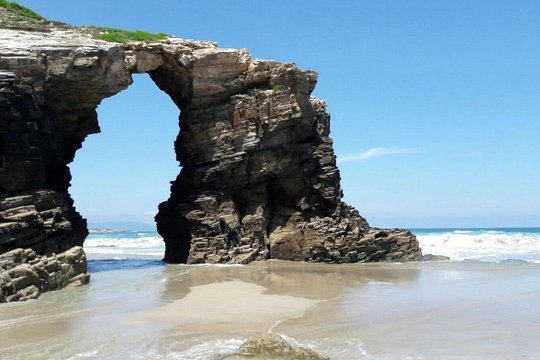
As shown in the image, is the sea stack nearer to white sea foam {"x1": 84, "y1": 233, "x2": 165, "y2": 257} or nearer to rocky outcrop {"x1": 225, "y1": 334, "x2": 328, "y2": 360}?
rocky outcrop {"x1": 225, "y1": 334, "x2": 328, "y2": 360}

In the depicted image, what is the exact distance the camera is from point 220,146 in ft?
89.5

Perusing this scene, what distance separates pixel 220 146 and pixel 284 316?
51.0 feet

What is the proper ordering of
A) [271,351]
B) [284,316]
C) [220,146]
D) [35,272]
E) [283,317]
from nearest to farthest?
[271,351]
[283,317]
[284,316]
[35,272]
[220,146]

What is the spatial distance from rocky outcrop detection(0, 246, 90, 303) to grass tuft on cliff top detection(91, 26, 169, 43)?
985 centimetres

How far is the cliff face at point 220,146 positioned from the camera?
21188 millimetres

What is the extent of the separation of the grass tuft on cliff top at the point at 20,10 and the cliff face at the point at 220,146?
1.00m

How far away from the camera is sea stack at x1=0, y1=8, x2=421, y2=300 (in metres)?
20.8

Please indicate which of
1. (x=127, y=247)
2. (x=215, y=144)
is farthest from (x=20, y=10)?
(x=127, y=247)

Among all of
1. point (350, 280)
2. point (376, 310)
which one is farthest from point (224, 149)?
point (376, 310)

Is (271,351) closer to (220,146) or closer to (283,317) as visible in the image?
(283,317)

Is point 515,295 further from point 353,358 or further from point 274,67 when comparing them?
point 274,67

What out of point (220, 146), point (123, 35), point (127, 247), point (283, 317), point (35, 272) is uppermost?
point (123, 35)

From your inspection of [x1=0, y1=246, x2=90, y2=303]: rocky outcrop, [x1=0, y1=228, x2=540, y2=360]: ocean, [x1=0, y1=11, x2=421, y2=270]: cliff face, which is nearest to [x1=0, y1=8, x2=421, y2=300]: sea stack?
[x1=0, y1=11, x2=421, y2=270]: cliff face

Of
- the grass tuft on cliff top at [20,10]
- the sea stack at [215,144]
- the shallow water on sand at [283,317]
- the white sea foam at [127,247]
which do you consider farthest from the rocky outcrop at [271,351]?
the white sea foam at [127,247]
